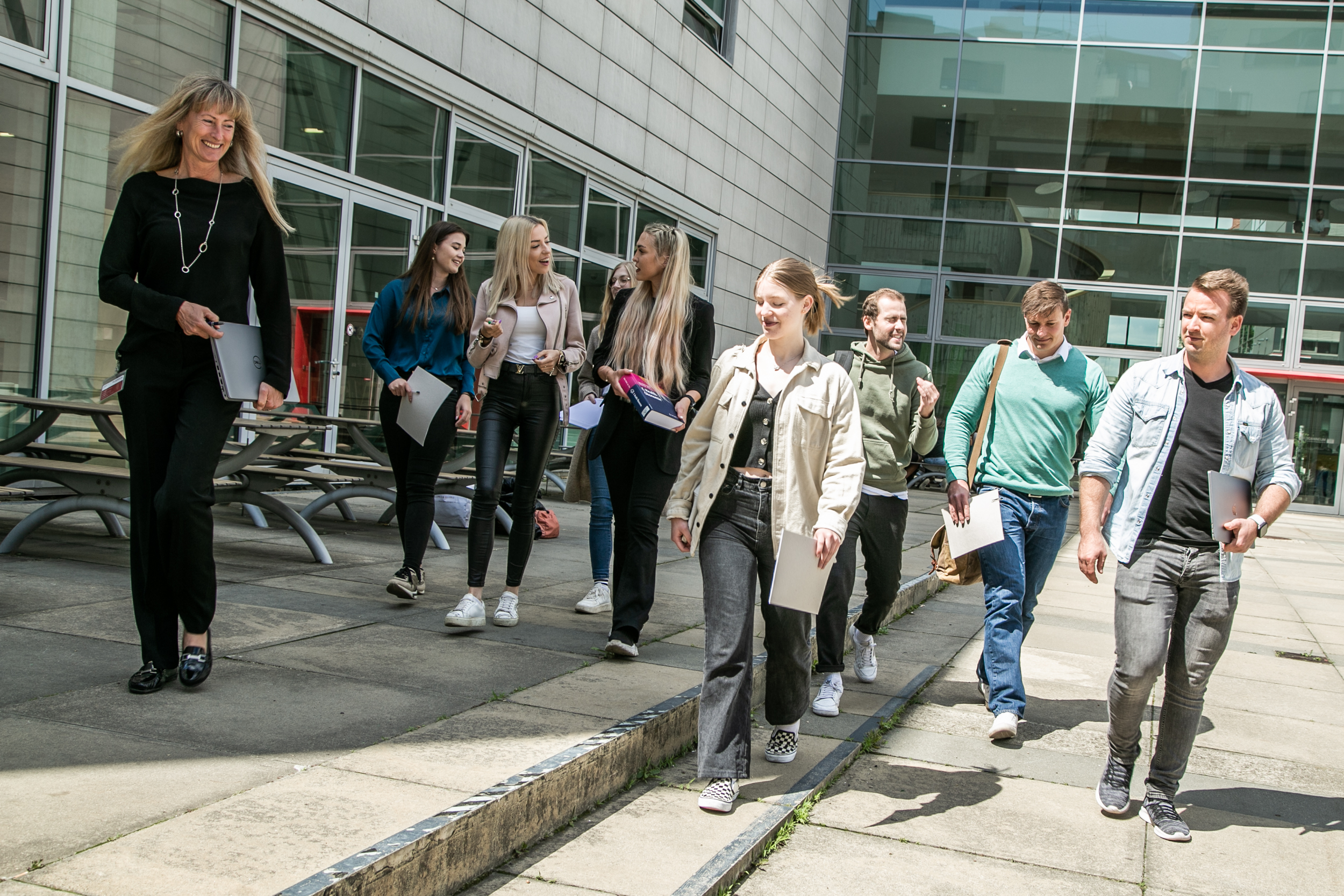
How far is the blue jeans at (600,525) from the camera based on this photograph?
5.91 meters

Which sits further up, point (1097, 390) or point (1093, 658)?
point (1097, 390)

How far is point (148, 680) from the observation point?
3.73 metres

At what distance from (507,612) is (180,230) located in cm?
228

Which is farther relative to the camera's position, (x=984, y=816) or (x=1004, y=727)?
(x=1004, y=727)

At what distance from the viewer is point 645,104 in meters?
15.4

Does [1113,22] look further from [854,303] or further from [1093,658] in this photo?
[1093,658]

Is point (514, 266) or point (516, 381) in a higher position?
point (514, 266)

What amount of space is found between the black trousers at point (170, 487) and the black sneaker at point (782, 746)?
1984 mm

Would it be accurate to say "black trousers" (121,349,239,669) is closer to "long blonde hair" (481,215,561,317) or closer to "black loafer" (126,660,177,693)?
"black loafer" (126,660,177,693)

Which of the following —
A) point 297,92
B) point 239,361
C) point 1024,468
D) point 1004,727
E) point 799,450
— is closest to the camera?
point 799,450

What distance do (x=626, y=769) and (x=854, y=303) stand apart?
2218 cm

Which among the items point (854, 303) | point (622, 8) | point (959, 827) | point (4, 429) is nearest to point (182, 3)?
point (4, 429)

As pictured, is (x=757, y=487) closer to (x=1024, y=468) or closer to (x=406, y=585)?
(x=1024, y=468)

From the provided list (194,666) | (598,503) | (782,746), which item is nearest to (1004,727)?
(782,746)
